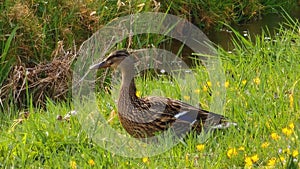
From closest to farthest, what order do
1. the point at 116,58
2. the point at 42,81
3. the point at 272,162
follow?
the point at 272,162, the point at 116,58, the point at 42,81

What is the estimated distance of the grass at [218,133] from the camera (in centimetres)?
443

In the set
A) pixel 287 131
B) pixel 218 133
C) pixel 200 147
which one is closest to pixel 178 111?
pixel 218 133

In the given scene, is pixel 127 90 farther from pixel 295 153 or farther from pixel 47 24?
pixel 47 24

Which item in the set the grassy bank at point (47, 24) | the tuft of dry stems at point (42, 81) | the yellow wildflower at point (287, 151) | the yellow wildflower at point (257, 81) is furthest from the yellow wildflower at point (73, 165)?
the grassy bank at point (47, 24)

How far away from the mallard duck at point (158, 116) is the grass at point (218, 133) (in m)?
0.15

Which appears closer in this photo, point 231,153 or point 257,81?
point 231,153

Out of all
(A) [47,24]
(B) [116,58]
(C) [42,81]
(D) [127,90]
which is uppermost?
(B) [116,58]

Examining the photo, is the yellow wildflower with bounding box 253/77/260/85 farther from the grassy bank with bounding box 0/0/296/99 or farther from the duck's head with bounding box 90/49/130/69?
the grassy bank with bounding box 0/0/296/99

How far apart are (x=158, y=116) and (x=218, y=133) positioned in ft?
1.45

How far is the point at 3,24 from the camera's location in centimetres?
748

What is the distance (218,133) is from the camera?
4.77 metres

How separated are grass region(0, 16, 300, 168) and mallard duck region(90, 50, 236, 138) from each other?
0.15m

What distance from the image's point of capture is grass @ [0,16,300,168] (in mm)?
4430

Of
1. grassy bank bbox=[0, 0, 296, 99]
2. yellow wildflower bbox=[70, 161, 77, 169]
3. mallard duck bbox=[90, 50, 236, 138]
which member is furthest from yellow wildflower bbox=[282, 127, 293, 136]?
grassy bank bbox=[0, 0, 296, 99]
